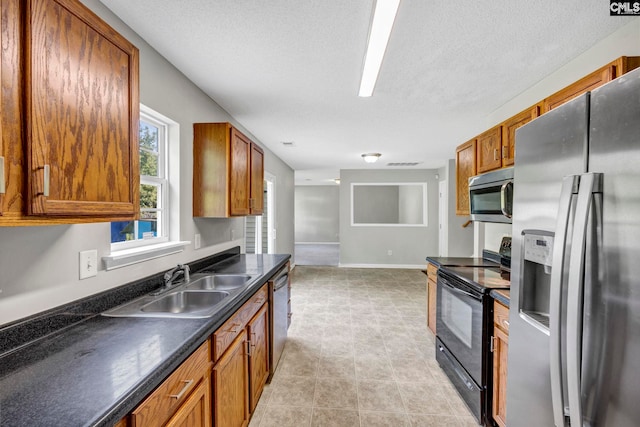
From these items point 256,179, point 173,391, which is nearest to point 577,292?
point 173,391

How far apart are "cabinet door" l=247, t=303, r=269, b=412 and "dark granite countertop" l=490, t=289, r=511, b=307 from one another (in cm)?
150

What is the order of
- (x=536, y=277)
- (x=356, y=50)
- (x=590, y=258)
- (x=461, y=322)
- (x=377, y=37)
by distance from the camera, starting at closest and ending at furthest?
(x=590, y=258)
(x=536, y=277)
(x=377, y=37)
(x=356, y=50)
(x=461, y=322)

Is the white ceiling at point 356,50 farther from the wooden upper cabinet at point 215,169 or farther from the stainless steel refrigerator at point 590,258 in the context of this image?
the stainless steel refrigerator at point 590,258

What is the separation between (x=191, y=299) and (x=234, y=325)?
510mm

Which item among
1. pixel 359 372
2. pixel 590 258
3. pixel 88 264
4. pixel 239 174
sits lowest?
pixel 359 372

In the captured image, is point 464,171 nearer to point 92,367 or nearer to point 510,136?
point 510,136

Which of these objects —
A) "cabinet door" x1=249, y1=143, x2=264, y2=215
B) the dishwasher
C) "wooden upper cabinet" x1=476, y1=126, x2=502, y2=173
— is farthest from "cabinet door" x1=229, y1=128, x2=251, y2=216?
"wooden upper cabinet" x1=476, y1=126, x2=502, y2=173

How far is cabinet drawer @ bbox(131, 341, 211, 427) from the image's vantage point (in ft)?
2.81

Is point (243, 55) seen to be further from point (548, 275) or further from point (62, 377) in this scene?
point (548, 275)

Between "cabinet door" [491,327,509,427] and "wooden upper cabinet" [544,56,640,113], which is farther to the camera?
"cabinet door" [491,327,509,427]

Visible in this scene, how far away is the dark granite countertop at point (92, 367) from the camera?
72cm

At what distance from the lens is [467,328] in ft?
6.63

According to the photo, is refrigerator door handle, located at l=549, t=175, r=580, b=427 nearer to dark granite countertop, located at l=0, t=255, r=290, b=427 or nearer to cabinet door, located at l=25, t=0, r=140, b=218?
dark granite countertop, located at l=0, t=255, r=290, b=427

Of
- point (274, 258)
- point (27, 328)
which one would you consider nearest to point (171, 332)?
point (27, 328)
